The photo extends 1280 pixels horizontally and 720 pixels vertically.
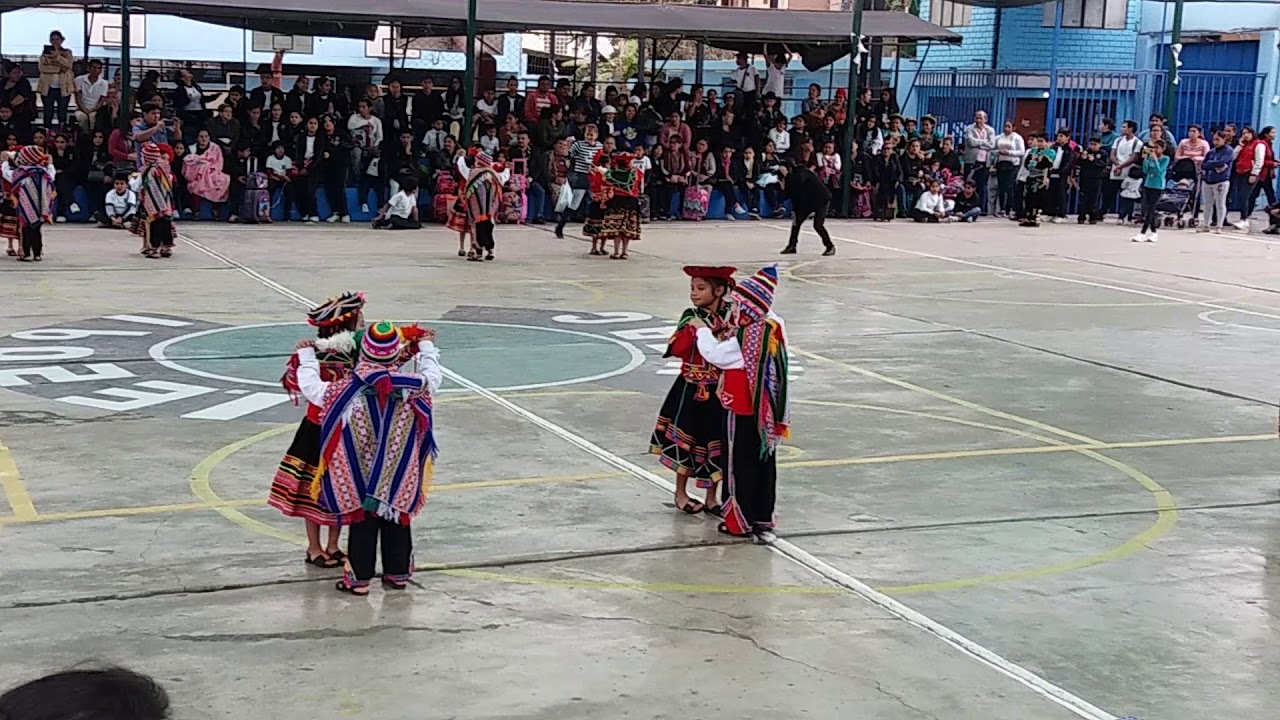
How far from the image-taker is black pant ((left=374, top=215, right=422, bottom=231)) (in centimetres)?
2411

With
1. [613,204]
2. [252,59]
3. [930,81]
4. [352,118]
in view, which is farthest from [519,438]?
[252,59]

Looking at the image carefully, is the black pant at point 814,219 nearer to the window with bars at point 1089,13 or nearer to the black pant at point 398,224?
the black pant at point 398,224

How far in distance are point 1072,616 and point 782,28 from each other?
22.7 m

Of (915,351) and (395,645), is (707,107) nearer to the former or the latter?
(915,351)

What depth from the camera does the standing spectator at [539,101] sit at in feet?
87.9

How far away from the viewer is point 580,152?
2530 cm

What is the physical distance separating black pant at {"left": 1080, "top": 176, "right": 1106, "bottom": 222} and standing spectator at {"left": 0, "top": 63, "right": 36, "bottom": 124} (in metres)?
18.8

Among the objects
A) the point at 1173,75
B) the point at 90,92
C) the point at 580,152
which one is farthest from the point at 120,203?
the point at 1173,75

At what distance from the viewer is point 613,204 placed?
67.5 feet

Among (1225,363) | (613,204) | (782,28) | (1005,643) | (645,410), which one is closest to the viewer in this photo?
(1005,643)

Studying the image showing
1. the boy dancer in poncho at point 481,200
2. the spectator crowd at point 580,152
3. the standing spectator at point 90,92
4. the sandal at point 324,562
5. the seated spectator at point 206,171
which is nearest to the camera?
the sandal at point 324,562

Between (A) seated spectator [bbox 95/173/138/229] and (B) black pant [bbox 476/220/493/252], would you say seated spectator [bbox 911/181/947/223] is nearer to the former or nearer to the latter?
(B) black pant [bbox 476/220/493/252]

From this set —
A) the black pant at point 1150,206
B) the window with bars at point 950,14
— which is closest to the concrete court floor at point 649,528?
the black pant at point 1150,206

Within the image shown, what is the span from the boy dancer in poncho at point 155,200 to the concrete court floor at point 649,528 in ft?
8.13
